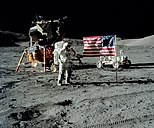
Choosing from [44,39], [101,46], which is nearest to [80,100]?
[101,46]

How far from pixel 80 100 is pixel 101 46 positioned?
2606 mm

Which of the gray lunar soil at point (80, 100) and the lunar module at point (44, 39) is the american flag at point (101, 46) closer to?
the gray lunar soil at point (80, 100)

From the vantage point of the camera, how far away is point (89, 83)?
8.91m

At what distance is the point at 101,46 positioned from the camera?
9281mm

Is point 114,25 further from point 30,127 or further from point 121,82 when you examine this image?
point 30,127

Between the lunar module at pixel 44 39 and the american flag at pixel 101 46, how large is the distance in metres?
1.91

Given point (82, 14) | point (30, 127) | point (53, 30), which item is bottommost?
point (30, 127)

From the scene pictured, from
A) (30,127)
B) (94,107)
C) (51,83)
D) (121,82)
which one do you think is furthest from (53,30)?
(30,127)

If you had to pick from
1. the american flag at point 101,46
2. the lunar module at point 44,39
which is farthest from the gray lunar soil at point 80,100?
the american flag at point 101,46

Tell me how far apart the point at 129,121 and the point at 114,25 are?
76.1ft

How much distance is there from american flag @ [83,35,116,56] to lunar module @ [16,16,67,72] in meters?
1.91

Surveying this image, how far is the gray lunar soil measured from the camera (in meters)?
5.88

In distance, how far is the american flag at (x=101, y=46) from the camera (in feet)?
29.5

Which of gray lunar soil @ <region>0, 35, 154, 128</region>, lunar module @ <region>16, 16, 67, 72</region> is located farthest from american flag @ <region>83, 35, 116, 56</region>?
lunar module @ <region>16, 16, 67, 72</region>
